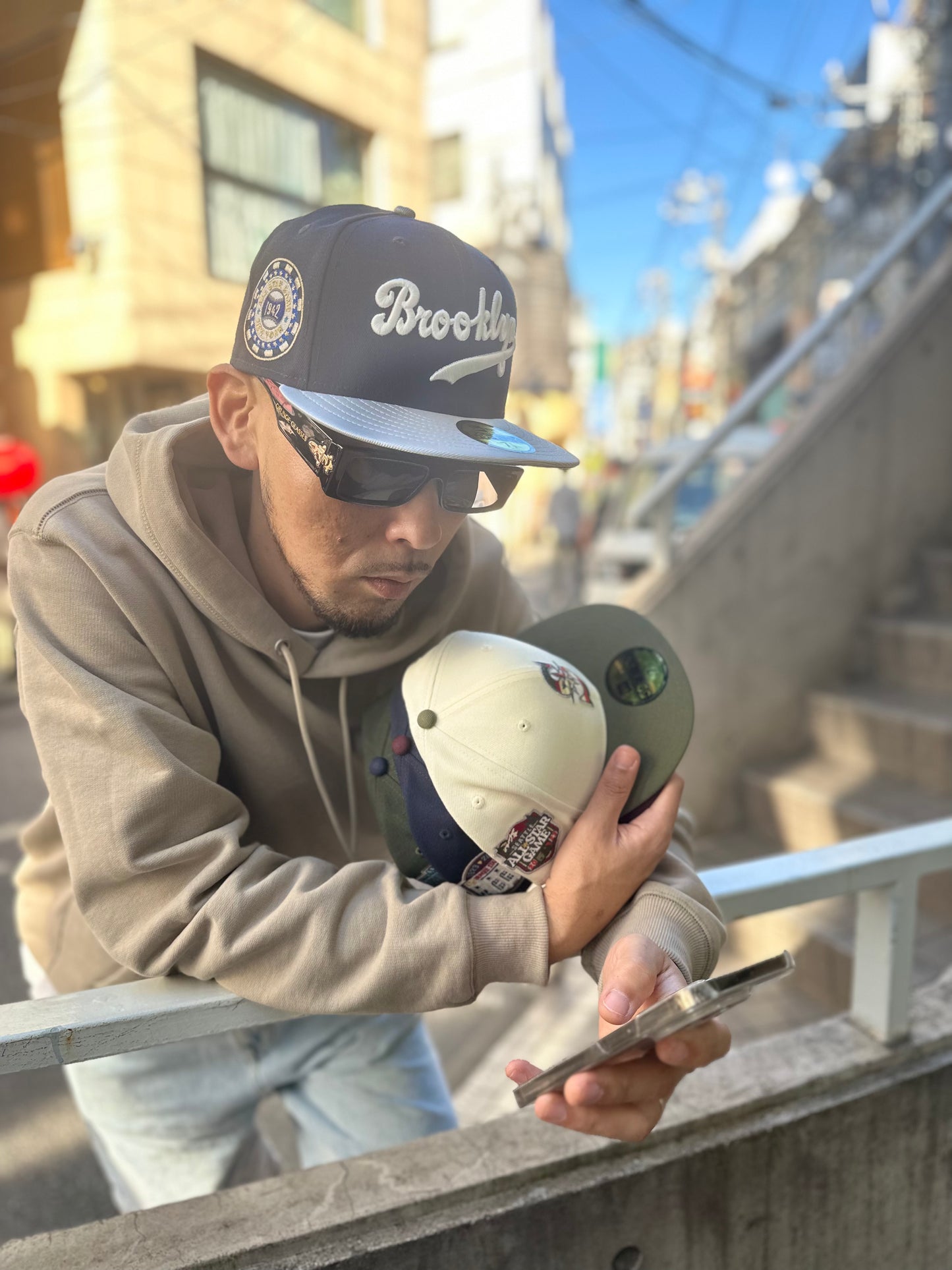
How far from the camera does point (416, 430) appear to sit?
40.4 inches

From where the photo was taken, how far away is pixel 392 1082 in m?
1.61

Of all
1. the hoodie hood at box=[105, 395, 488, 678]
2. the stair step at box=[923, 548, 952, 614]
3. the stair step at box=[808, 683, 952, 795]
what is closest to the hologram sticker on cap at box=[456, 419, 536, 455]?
the hoodie hood at box=[105, 395, 488, 678]

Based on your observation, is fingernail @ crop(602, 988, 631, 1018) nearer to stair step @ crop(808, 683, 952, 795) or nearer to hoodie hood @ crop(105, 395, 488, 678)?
hoodie hood @ crop(105, 395, 488, 678)

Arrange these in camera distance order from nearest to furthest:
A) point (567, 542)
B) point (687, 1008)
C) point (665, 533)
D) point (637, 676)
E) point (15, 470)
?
point (687, 1008) → point (637, 676) → point (665, 533) → point (15, 470) → point (567, 542)

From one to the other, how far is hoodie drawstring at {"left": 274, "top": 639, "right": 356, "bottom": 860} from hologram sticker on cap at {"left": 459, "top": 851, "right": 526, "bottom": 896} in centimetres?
29

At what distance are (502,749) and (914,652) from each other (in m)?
4.38

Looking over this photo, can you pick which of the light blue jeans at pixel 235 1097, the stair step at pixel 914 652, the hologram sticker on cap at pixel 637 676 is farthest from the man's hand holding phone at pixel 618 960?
the stair step at pixel 914 652

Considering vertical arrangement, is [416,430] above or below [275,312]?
below

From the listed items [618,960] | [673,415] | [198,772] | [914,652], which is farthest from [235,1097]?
[673,415]

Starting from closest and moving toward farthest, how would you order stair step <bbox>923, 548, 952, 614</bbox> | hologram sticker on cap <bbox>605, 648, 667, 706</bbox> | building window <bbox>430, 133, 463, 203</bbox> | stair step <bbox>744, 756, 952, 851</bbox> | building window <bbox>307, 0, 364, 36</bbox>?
hologram sticker on cap <bbox>605, 648, 667, 706</bbox>
stair step <bbox>744, 756, 952, 851</bbox>
stair step <bbox>923, 548, 952, 614</bbox>
building window <bbox>307, 0, 364, 36</bbox>
building window <bbox>430, 133, 463, 203</bbox>

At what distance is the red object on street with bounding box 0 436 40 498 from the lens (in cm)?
633

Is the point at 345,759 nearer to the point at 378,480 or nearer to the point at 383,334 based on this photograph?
the point at 378,480

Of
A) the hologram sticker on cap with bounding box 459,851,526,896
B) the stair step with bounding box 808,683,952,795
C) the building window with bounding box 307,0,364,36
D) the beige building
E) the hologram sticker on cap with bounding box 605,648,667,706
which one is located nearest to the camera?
the hologram sticker on cap with bounding box 459,851,526,896

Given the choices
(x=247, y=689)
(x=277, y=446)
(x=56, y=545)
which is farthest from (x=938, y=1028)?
(x=56, y=545)
